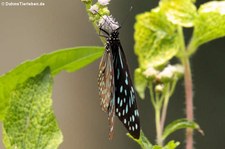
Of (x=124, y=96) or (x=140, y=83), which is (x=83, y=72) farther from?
(x=124, y=96)

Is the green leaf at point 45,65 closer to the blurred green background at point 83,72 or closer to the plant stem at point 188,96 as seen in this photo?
the plant stem at point 188,96

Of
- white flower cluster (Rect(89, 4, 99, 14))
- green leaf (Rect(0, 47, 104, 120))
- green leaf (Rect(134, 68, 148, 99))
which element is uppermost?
white flower cluster (Rect(89, 4, 99, 14))

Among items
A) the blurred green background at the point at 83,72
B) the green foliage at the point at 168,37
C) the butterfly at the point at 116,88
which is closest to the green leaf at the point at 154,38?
the green foliage at the point at 168,37

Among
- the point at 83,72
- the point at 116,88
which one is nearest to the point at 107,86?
the point at 116,88

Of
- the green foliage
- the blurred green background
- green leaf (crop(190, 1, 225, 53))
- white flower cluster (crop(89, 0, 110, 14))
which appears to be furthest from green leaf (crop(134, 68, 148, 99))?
the blurred green background

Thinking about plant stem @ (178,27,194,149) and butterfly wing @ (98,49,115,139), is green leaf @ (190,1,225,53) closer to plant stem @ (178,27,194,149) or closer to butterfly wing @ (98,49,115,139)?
plant stem @ (178,27,194,149)

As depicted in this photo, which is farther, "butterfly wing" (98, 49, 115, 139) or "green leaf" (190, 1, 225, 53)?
"green leaf" (190, 1, 225, 53)
